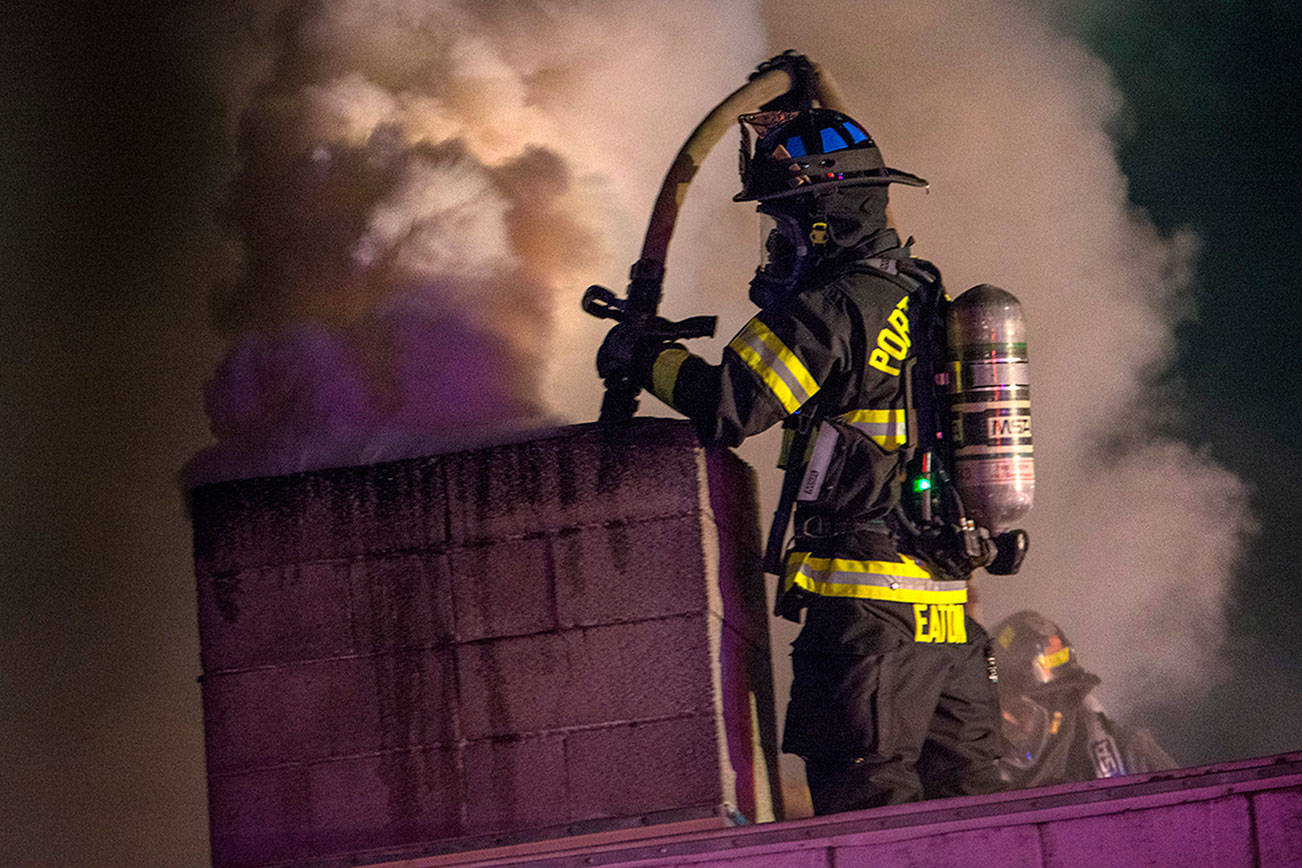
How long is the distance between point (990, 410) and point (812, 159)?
0.89 meters

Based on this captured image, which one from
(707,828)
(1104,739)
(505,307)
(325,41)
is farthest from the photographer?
(1104,739)

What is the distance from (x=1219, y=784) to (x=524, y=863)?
1.52m

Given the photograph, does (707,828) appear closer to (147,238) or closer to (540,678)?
(540,678)

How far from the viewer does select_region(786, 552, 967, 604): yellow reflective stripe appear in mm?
4117

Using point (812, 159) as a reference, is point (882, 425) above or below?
below

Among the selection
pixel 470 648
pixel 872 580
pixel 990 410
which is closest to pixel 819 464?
pixel 872 580

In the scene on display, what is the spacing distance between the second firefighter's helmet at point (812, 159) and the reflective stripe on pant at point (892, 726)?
1.33 m

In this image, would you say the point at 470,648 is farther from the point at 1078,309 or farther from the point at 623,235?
the point at 1078,309

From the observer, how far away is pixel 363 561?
4.44 metres

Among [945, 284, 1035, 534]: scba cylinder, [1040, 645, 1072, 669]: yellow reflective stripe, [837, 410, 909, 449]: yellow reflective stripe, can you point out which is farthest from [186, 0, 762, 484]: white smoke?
[1040, 645, 1072, 669]: yellow reflective stripe

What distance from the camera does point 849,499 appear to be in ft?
13.6

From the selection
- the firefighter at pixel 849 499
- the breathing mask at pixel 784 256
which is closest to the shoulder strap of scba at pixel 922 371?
the firefighter at pixel 849 499

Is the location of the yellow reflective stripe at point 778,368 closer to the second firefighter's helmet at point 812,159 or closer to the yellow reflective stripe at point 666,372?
the yellow reflective stripe at point 666,372

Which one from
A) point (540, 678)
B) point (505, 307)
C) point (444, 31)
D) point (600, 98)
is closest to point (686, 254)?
point (600, 98)
